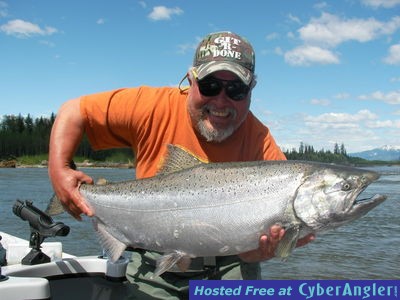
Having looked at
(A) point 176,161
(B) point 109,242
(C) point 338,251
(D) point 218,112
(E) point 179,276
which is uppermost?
(D) point 218,112

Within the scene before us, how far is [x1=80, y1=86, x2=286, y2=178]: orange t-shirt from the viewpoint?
4.06m

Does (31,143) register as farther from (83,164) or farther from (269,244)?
(269,244)

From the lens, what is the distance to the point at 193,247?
3.52 m

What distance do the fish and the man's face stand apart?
340 mm

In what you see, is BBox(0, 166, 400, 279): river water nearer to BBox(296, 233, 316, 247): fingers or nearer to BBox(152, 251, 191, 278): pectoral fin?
BBox(296, 233, 316, 247): fingers

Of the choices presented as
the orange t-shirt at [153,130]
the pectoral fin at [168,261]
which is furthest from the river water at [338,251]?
the pectoral fin at [168,261]

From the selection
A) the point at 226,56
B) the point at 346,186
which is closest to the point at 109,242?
the point at 226,56

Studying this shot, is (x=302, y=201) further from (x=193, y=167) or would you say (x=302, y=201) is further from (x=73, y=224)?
(x=73, y=224)

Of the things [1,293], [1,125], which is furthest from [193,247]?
[1,125]

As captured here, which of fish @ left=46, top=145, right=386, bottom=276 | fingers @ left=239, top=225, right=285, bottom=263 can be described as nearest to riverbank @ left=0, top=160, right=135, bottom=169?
fish @ left=46, top=145, right=386, bottom=276

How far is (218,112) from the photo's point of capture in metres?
3.97

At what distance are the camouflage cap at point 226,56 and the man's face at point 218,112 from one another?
0.22 ft

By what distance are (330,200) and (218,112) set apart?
120 cm

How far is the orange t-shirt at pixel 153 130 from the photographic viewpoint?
4.06 metres
